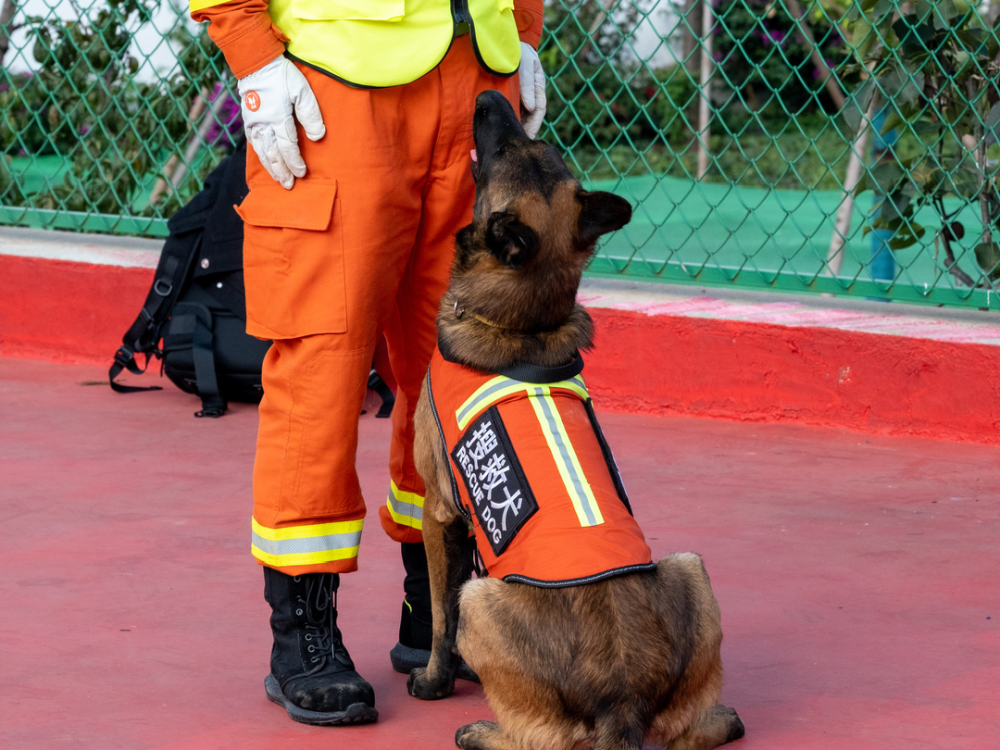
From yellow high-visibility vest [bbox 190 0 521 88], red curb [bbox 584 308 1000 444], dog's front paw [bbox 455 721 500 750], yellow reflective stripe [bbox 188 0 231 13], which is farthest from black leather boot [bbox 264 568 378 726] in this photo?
red curb [bbox 584 308 1000 444]

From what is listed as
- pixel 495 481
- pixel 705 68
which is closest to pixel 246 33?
pixel 495 481

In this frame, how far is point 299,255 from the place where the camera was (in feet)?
7.86

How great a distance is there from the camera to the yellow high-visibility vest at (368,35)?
7.63 feet

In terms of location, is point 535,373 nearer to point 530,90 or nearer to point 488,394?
point 488,394

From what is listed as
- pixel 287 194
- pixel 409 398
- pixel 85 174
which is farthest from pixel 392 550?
pixel 85 174

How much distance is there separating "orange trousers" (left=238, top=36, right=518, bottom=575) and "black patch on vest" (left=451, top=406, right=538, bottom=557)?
328mm

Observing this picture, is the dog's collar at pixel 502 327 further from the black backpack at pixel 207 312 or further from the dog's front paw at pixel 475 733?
the black backpack at pixel 207 312

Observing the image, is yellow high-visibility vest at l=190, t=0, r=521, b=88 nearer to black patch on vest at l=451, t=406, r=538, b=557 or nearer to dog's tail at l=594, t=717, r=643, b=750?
black patch on vest at l=451, t=406, r=538, b=557

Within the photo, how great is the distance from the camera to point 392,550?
11.1 ft

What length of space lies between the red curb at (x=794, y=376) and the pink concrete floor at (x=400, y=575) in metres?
0.08

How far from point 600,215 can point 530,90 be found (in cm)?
50

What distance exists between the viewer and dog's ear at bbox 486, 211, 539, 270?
2.31 meters

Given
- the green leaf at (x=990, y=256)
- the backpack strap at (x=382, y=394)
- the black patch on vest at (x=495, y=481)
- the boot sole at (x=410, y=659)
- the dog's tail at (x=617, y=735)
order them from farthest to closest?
the backpack strap at (x=382, y=394) → the green leaf at (x=990, y=256) → the boot sole at (x=410, y=659) → the black patch on vest at (x=495, y=481) → the dog's tail at (x=617, y=735)

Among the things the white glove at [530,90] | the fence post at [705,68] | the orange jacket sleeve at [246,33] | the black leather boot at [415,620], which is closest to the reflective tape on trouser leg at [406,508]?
the black leather boot at [415,620]
